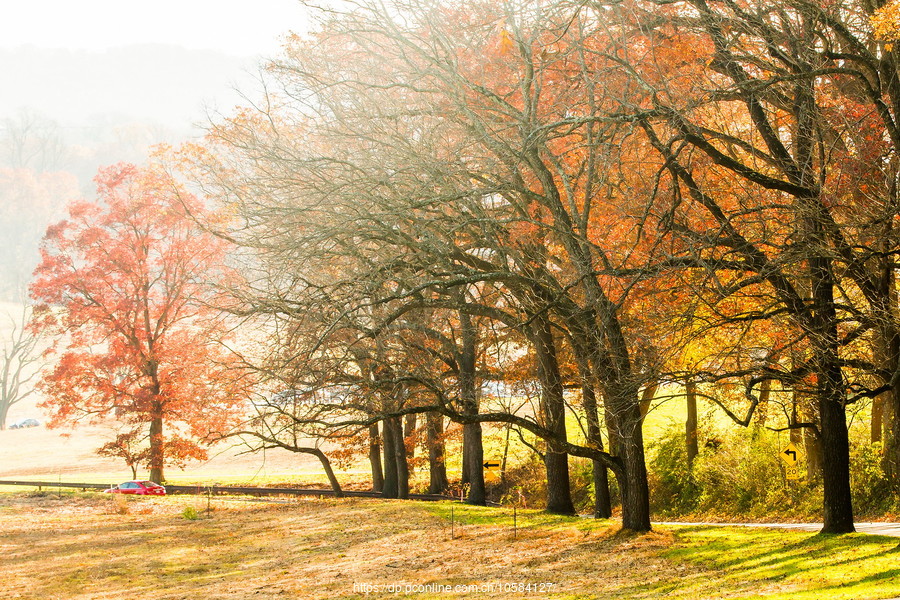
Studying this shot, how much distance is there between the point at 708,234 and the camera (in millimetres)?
13008

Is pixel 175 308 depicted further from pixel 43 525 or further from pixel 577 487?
pixel 577 487

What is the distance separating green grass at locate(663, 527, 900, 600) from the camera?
10.2m

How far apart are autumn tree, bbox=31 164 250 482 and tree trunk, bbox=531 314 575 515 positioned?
12.4m

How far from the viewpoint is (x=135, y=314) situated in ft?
102

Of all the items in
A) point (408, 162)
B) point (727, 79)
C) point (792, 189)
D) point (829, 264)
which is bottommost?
point (829, 264)

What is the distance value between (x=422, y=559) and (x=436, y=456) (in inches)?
605

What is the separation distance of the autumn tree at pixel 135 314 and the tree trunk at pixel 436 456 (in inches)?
269

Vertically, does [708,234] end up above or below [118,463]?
above

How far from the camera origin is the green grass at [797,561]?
1020 cm

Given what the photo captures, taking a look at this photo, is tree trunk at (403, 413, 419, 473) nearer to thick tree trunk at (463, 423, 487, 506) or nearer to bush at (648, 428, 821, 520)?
thick tree trunk at (463, 423, 487, 506)

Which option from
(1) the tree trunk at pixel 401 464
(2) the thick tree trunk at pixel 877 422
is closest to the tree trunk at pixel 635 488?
(2) the thick tree trunk at pixel 877 422

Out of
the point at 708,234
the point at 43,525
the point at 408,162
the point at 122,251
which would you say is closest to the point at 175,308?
the point at 122,251

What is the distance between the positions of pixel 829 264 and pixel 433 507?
508 inches

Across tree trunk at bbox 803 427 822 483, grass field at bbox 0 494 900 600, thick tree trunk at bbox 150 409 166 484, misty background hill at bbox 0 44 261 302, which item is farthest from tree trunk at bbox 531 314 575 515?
misty background hill at bbox 0 44 261 302
